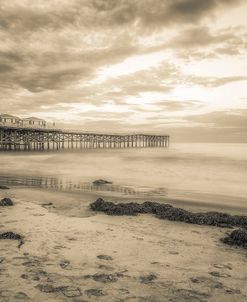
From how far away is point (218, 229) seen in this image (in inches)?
279

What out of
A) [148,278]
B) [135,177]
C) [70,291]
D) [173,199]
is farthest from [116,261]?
[135,177]

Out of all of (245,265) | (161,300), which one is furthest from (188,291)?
(245,265)

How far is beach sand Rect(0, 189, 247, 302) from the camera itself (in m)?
3.85

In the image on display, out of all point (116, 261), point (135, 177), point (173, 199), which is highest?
point (116, 261)

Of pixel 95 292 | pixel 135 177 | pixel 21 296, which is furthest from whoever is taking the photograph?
pixel 135 177

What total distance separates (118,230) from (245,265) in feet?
8.92

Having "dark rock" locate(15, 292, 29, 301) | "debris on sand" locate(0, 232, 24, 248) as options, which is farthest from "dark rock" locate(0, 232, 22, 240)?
"dark rock" locate(15, 292, 29, 301)

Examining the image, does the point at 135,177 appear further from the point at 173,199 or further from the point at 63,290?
the point at 63,290

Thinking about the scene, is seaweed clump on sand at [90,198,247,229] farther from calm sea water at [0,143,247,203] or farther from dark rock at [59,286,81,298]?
dark rock at [59,286,81,298]

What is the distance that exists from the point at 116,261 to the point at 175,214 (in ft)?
11.2

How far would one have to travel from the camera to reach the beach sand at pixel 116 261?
3852 millimetres

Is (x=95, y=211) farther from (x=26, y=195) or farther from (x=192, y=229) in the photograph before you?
(x=26, y=195)

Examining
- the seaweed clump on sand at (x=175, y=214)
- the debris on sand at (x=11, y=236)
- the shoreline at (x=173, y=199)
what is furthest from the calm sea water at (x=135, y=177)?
the debris on sand at (x=11, y=236)

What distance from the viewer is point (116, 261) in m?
4.88
